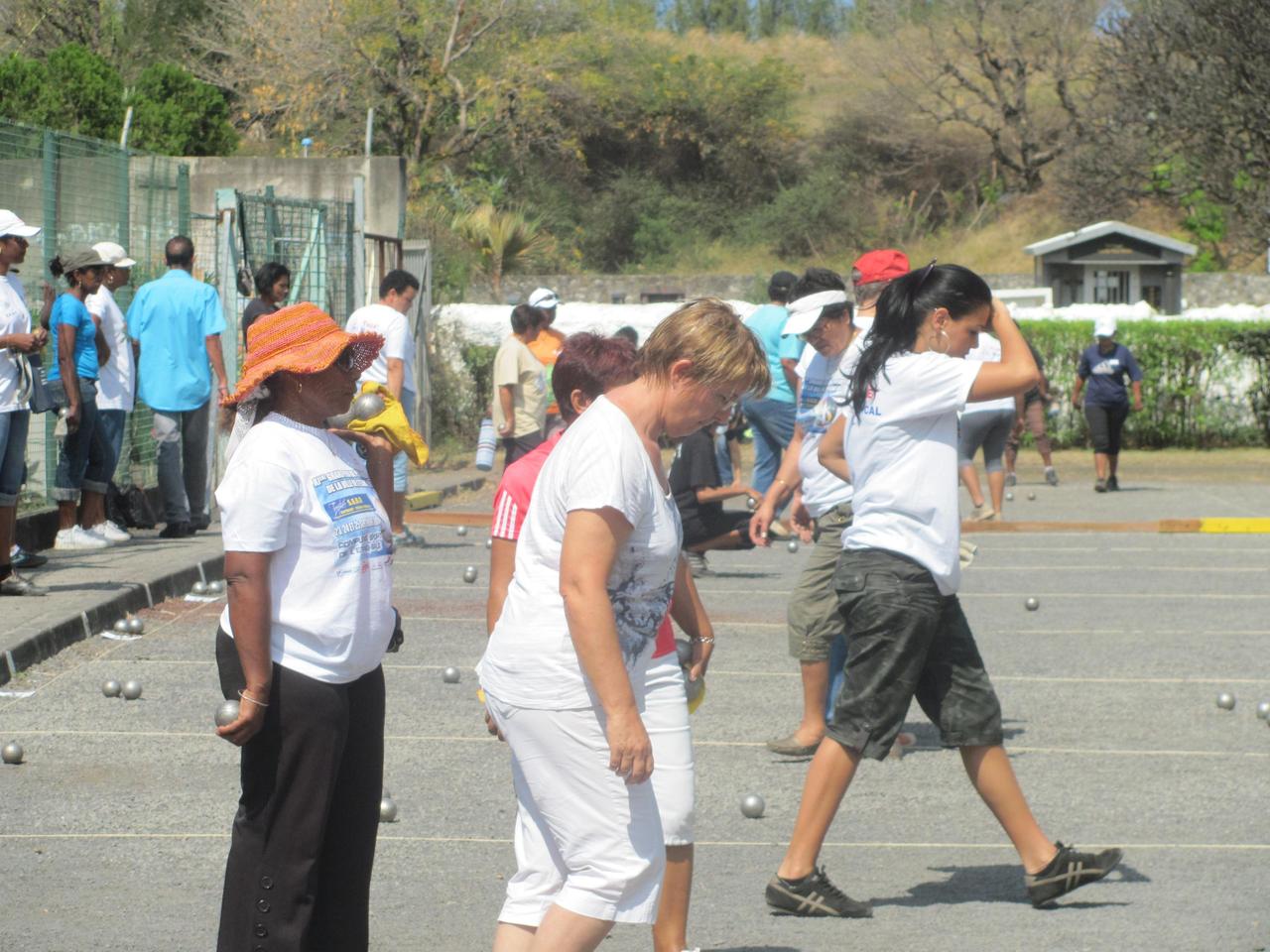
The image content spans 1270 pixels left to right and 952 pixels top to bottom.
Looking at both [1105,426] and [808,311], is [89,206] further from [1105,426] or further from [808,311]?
[1105,426]

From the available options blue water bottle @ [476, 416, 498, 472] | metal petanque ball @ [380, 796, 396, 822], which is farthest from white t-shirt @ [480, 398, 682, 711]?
blue water bottle @ [476, 416, 498, 472]

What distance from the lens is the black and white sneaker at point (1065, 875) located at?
17.6ft

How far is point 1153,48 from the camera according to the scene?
101 ft

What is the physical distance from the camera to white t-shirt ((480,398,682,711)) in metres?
3.79

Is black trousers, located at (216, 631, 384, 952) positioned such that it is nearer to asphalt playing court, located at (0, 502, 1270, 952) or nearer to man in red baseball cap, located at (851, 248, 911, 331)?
asphalt playing court, located at (0, 502, 1270, 952)

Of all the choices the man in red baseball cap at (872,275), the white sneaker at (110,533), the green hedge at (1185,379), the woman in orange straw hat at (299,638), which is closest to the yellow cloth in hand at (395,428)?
the woman in orange straw hat at (299,638)

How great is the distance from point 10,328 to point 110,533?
318 centimetres

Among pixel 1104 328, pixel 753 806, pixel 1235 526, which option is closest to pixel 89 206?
pixel 753 806

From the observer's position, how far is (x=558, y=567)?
3908mm

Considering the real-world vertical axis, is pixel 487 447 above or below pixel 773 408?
below

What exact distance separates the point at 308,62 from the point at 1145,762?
35.6 meters

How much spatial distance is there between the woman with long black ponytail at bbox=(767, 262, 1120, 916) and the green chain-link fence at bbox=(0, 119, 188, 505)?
7531mm

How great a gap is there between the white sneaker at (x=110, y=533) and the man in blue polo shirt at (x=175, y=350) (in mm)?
361

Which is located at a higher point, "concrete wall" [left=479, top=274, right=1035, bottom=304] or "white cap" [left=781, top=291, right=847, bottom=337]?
"concrete wall" [left=479, top=274, right=1035, bottom=304]
